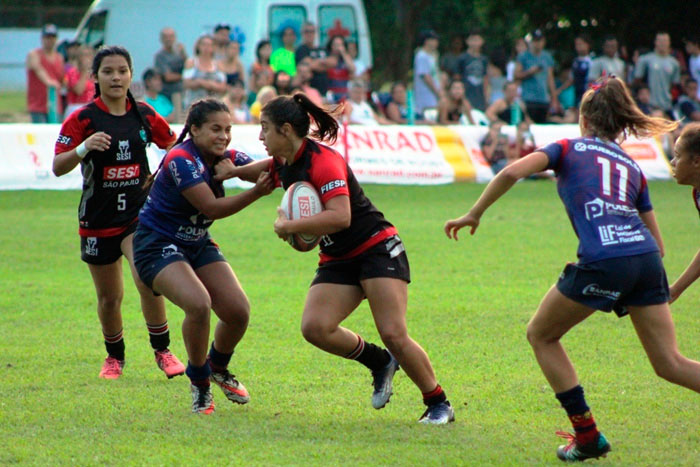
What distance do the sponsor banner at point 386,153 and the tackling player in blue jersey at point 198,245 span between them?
9422 mm

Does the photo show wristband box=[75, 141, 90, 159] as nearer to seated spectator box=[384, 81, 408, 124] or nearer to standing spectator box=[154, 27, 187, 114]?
standing spectator box=[154, 27, 187, 114]

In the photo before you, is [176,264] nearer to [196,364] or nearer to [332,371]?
[196,364]

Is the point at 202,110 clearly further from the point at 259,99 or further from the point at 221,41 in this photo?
the point at 221,41

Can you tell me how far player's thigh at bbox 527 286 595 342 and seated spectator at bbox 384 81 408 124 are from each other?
584 inches

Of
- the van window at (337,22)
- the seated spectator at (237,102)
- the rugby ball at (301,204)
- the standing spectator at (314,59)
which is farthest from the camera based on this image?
the van window at (337,22)

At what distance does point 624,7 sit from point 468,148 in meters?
8.47

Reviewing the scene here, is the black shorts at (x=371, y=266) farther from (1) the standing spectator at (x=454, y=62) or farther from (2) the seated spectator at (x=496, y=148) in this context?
(1) the standing spectator at (x=454, y=62)

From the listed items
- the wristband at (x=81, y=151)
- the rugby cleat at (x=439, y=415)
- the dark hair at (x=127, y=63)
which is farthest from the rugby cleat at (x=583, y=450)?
the dark hair at (x=127, y=63)

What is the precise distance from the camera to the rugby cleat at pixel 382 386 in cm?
534

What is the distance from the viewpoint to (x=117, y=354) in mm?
6387

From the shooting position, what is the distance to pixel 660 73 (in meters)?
19.2

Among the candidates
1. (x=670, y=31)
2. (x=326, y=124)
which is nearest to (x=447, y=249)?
(x=326, y=124)

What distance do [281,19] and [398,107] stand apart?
3.54 m

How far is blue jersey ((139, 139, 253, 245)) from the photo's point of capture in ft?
17.5
